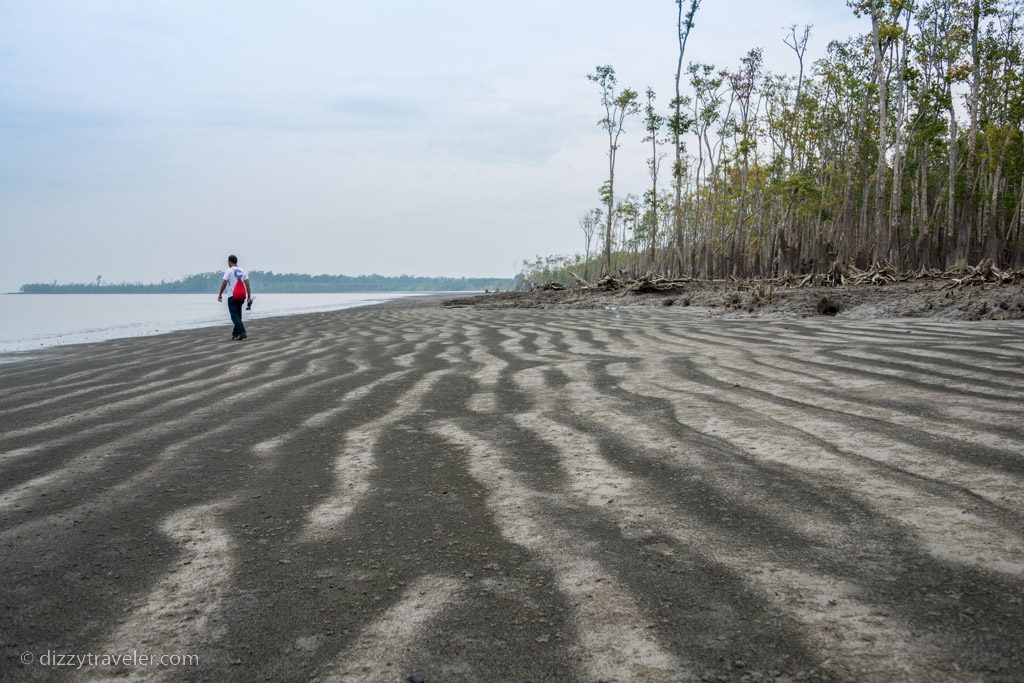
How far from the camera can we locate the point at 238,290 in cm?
962

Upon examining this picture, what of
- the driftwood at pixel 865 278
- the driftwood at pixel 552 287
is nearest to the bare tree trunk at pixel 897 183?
the driftwood at pixel 865 278

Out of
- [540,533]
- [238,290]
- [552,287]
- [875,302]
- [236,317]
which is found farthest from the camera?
[552,287]

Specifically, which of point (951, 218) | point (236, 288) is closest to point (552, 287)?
point (951, 218)

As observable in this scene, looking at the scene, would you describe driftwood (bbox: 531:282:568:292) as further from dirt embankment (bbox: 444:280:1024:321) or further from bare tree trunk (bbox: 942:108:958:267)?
bare tree trunk (bbox: 942:108:958:267)

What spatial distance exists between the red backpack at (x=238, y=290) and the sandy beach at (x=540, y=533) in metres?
6.00

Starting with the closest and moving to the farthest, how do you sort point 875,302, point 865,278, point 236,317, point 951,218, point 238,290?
point 875,302 < point 236,317 < point 238,290 < point 865,278 < point 951,218

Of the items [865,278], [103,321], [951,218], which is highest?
[951,218]

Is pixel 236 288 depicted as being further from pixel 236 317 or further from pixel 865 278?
pixel 865 278

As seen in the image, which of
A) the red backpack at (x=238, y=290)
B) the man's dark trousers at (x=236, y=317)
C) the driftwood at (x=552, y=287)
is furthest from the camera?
the driftwood at (x=552, y=287)

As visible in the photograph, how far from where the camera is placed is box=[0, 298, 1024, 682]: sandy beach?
118cm

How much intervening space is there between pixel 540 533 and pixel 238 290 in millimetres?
8939

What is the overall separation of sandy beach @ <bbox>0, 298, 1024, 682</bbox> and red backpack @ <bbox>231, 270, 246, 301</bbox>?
19.7ft

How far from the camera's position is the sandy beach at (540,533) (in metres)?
1.18

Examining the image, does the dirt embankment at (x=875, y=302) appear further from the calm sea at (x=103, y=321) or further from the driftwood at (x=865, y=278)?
the calm sea at (x=103, y=321)
